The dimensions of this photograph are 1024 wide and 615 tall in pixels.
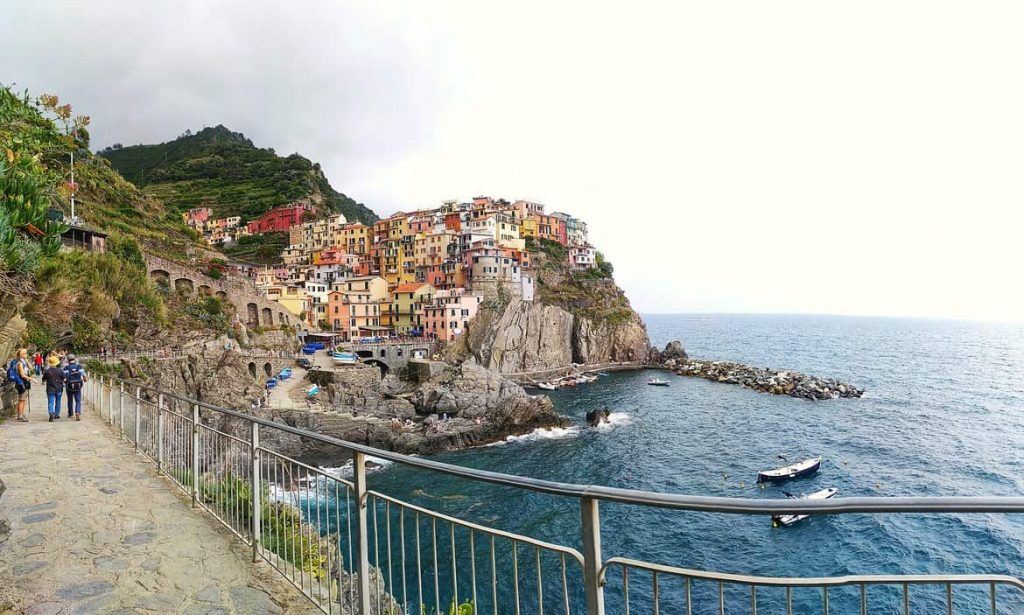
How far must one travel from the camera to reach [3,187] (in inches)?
194

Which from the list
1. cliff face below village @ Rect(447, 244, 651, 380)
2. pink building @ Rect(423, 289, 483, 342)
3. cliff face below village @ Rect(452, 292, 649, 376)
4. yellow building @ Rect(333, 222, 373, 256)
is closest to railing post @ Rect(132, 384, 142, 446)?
cliff face below village @ Rect(447, 244, 651, 380)

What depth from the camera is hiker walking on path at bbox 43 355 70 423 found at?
13.0m

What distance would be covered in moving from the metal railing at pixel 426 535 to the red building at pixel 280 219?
3269 inches

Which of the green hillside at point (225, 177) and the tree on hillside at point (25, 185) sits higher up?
the green hillside at point (225, 177)

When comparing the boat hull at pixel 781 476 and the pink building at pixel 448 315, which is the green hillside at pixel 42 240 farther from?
the pink building at pixel 448 315

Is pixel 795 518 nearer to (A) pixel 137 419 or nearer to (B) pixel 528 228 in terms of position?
(A) pixel 137 419

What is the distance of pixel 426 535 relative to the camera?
21688 mm

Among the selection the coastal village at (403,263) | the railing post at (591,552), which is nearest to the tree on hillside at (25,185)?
the railing post at (591,552)

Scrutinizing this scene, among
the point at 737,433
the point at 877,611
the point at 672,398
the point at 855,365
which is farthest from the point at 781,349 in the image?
the point at 877,611

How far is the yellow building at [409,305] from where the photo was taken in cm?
6544

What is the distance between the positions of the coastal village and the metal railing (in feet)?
147

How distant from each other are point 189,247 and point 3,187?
59.5 metres

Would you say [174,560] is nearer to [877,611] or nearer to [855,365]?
[877,611]

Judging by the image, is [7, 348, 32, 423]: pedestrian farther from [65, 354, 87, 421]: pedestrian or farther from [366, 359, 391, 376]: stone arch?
[366, 359, 391, 376]: stone arch
